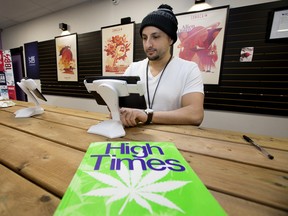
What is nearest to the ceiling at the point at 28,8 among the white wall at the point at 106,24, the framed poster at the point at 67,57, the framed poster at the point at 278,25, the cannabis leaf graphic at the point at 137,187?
the white wall at the point at 106,24

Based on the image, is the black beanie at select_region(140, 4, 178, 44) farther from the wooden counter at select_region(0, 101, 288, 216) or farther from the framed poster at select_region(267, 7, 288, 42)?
the framed poster at select_region(267, 7, 288, 42)

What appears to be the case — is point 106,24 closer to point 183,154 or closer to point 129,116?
point 129,116

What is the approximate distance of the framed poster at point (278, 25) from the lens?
5.66 feet

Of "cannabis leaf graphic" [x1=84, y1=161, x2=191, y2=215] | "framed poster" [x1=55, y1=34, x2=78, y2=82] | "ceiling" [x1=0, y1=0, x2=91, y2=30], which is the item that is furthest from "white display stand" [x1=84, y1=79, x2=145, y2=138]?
"ceiling" [x1=0, y1=0, x2=91, y2=30]

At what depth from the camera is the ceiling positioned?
121 inches

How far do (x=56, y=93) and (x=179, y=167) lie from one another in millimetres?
4125

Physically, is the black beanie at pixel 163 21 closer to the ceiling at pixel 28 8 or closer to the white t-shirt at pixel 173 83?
the white t-shirt at pixel 173 83

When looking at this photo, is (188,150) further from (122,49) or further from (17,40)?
(17,40)

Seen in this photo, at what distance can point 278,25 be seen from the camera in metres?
1.75

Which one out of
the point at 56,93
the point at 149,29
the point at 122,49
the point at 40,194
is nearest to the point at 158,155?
the point at 40,194

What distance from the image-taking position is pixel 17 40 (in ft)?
14.6

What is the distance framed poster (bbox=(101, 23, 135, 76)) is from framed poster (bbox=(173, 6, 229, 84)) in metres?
0.87

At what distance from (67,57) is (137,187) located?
12.4 feet

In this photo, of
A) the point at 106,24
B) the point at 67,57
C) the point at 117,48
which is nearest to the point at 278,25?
the point at 117,48
